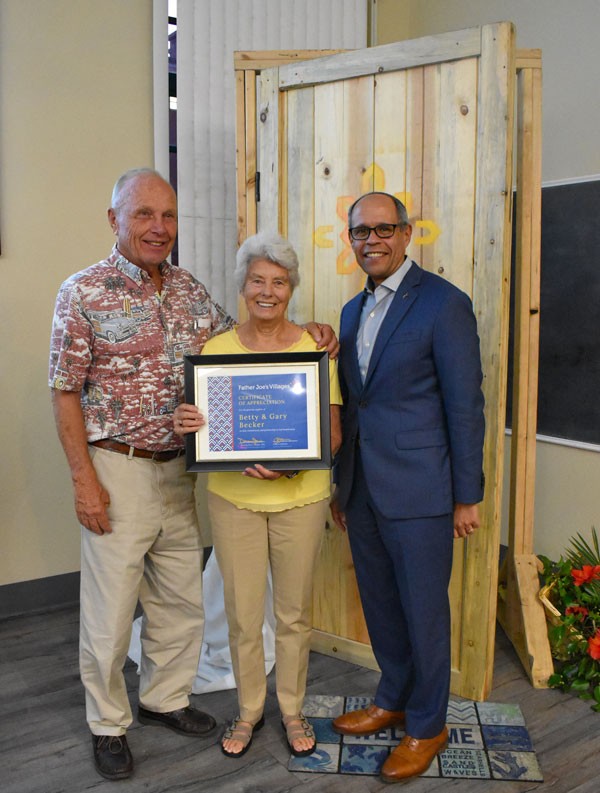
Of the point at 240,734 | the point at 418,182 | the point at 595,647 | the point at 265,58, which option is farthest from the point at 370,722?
the point at 265,58

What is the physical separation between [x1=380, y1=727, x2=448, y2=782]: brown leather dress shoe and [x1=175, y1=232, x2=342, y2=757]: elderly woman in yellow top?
→ 0.27 meters

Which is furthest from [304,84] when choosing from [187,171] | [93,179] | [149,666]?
[149,666]

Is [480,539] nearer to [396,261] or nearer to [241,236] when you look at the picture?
[396,261]

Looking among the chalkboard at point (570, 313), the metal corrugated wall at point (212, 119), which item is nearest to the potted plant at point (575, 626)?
the chalkboard at point (570, 313)

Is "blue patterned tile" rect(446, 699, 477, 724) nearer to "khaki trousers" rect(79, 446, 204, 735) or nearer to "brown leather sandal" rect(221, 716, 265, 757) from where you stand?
"brown leather sandal" rect(221, 716, 265, 757)

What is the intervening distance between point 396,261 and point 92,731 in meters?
1.76

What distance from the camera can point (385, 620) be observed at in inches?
94.3

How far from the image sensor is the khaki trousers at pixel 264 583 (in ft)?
7.36

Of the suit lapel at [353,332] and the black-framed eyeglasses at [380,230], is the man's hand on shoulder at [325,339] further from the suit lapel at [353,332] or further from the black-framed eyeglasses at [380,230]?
the black-framed eyeglasses at [380,230]

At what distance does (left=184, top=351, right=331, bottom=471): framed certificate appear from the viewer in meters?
2.15

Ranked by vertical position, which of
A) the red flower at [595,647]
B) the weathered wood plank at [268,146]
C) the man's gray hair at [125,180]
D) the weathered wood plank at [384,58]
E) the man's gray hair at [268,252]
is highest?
the weathered wood plank at [384,58]

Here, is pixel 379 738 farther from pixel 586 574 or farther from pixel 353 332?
pixel 353 332

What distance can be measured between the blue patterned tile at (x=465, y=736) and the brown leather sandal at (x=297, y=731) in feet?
1.50

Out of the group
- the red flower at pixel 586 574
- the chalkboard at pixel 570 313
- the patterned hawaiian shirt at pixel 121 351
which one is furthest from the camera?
the chalkboard at pixel 570 313
